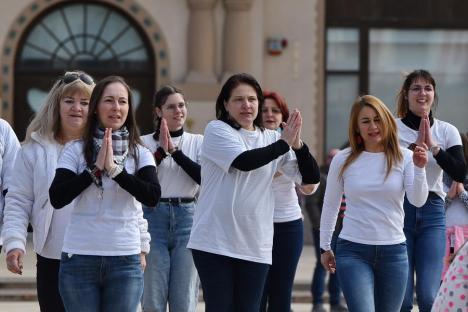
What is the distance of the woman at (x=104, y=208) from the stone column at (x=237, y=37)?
1282cm

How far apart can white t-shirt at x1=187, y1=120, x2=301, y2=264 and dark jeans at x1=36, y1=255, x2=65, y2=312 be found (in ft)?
2.57

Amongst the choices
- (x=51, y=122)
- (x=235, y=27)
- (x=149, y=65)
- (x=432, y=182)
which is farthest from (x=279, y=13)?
(x=51, y=122)

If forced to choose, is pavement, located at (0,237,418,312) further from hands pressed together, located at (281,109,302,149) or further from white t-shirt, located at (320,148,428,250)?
hands pressed together, located at (281,109,302,149)

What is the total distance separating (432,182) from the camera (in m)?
8.26

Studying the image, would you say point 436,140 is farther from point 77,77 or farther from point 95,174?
point 95,174

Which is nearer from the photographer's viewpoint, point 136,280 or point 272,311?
point 136,280

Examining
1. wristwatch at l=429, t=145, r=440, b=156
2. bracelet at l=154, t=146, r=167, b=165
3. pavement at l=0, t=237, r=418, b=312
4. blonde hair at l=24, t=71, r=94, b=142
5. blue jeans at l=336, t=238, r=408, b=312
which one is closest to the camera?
blonde hair at l=24, t=71, r=94, b=142

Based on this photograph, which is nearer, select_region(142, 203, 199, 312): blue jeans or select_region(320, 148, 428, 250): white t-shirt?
select_region(320, 148, 428, 250): white t-shirt

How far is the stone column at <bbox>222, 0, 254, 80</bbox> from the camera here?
62.7 ft

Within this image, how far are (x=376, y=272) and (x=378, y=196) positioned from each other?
458mm

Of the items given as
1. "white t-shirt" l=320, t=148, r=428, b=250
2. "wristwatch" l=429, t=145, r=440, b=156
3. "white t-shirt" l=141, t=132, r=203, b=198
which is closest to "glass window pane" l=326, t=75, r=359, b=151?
"white t-shirt" l=141, t=132, r=203, b=198

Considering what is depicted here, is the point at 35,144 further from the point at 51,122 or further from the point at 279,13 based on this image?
the point at 279,13

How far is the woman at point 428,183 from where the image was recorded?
8.04 metres

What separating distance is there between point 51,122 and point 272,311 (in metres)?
2.07
